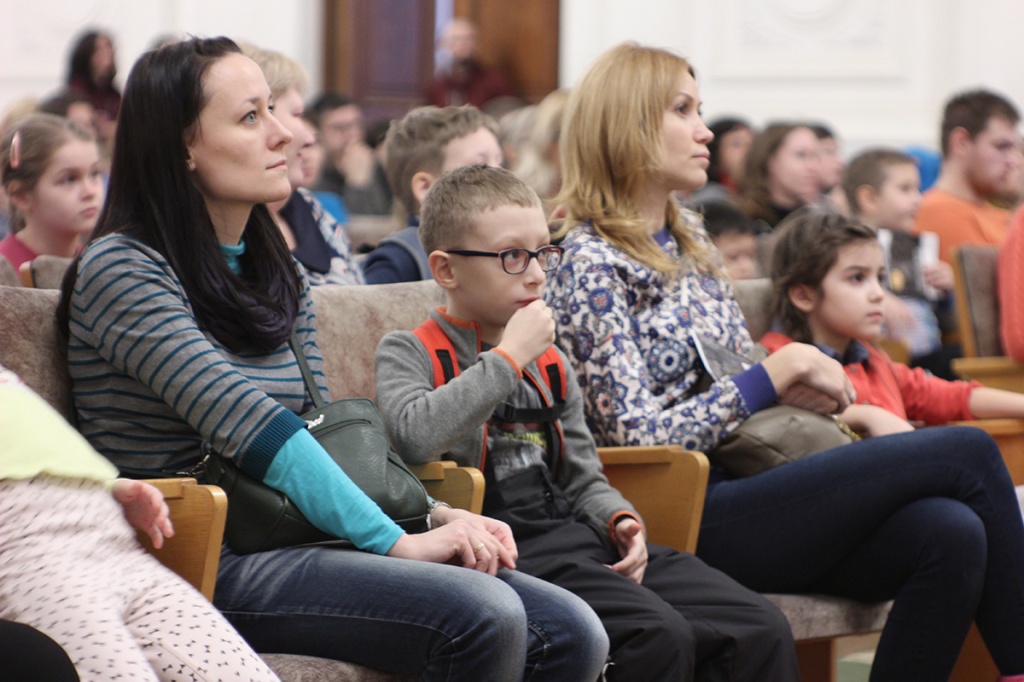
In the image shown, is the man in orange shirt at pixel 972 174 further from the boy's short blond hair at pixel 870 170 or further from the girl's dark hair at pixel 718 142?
the girl's dark hair at pixel 718 142

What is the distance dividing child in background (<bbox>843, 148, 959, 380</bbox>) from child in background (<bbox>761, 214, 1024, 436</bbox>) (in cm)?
103

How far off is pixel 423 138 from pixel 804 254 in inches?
36.7

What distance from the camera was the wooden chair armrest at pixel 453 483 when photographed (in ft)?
6.66

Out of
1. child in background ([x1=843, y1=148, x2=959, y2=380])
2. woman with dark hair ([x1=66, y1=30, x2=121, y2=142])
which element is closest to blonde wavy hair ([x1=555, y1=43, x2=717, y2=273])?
child in background ([x1=843, y1=148, x2=959, y2=380])

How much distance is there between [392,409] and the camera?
210 cm

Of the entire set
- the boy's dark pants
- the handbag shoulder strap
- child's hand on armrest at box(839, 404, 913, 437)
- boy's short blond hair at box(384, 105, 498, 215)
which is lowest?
the boy's dark pants

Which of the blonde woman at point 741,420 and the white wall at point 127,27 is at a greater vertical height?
the white wall at point 127,27

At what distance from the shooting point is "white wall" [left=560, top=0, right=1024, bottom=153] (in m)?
6.97

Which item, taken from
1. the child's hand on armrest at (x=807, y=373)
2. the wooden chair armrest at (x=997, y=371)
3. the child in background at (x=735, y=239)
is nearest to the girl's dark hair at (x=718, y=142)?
the child in background at (x=735, y=239)

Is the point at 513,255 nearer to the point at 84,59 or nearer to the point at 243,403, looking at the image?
the point at 243,403

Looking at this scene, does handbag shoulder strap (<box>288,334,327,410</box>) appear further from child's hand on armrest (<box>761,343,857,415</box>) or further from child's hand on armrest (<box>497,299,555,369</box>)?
child's hand on armrest (<box>761,343,857,415</box>)

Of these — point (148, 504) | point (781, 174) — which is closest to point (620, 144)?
point (148, 504)

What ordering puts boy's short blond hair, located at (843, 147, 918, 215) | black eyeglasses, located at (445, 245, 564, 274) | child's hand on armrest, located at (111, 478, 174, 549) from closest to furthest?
child's hand on armrest, located at (111, 478, 174, 549), black eyeglasses, located at (445, 245, 564, 274), boy's short blond hair, located at (843, 147, 918, 215)

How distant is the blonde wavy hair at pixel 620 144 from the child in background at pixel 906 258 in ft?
5.35
